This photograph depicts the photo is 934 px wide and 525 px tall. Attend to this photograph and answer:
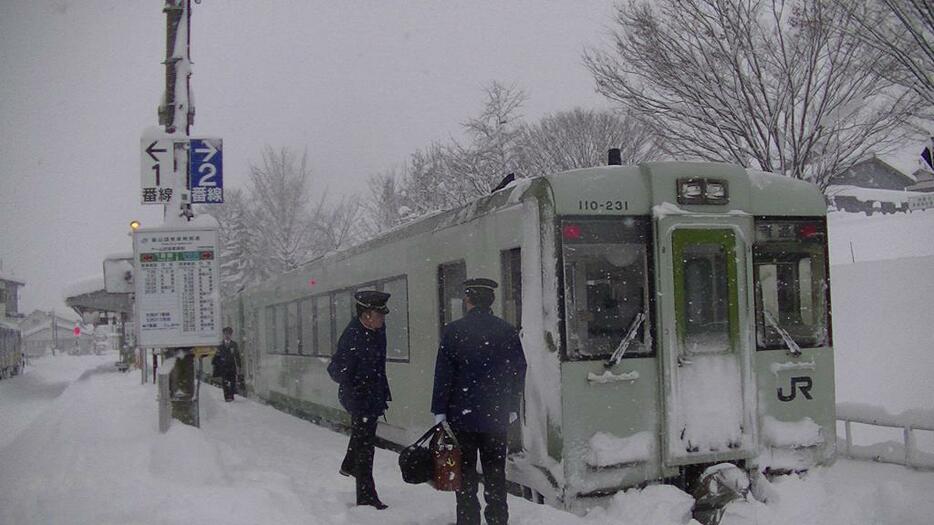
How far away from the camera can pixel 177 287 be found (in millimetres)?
8320

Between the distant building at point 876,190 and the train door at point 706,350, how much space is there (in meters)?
35.2

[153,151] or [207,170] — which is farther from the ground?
[153,151]

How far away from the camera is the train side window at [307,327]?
43.5 feet

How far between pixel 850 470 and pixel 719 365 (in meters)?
2.74

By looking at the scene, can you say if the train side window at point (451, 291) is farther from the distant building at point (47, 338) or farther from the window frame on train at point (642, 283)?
the distant building at point (47, 338)

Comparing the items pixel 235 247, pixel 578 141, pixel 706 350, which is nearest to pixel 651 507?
pixel 706 350

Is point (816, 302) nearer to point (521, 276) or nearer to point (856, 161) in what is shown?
point (521, 276)

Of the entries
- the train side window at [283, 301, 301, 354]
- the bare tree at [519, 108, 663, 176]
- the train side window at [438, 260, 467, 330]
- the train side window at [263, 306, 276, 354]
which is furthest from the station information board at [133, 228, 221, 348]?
the bare tree at [519, 108, 663, 176]

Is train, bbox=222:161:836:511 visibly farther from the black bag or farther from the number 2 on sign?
the number 2 on sign

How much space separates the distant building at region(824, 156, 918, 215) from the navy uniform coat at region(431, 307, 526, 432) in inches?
1448

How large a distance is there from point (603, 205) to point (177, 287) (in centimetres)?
439

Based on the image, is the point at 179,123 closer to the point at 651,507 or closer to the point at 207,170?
the point at 207,170

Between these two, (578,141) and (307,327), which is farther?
(578,141)

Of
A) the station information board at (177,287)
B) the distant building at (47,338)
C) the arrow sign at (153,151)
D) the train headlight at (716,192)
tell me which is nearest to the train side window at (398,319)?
the station information board at (177,287)
